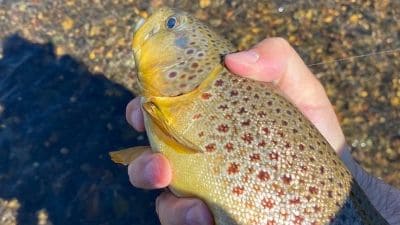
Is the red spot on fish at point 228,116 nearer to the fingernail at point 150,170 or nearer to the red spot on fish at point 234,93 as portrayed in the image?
the red spot on fish at point 234,93

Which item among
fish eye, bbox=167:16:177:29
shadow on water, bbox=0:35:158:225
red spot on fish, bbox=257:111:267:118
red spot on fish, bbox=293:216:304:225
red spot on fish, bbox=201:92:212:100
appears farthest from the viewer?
shadow on water, bbox=0:35:158:225

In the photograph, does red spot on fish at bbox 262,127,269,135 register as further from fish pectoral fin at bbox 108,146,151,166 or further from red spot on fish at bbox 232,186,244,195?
fish pectoral fin at bbox 108,146,151,166

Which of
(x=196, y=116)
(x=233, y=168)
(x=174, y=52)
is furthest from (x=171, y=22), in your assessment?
(x=233, y=168)

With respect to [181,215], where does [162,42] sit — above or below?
above

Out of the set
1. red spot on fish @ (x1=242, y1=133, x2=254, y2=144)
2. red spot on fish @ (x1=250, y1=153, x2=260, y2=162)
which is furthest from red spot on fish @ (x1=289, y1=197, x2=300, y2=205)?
red spot on fish @ (x1=242, y1=133, x2=254, y2=144)

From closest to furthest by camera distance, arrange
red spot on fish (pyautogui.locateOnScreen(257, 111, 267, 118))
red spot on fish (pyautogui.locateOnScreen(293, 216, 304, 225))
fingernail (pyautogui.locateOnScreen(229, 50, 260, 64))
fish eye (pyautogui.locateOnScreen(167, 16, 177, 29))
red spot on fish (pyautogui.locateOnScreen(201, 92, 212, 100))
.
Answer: red spot on fish (pyautogui.locateOnScreen(293, 216, 304, 225)) → red spot on fish (pyautogui.locateOnScreen(257, 111, 267, 118)) → red spot on fish (pyautogui.locateOnScreen(201, 92, 212, 100)) → fingernail (pyautogui.locateOnScreen(229, 50, 260, 64)) → fish eye (pyautogui.locateOnScreen(167, 16, 177, 29))

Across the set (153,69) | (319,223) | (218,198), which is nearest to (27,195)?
(153,69)

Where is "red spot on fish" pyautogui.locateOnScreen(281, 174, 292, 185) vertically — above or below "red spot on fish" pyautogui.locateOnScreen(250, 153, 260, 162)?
below

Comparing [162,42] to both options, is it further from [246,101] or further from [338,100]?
[338,100]
